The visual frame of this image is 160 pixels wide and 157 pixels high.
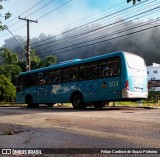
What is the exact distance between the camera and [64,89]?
21.3m

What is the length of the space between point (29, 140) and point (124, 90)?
34.1ft

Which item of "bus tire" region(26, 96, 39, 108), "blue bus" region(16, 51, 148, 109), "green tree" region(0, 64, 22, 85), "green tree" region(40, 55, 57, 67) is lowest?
"bus tire" region(26, 96, 39, 108)

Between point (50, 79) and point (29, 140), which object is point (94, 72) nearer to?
point (50, 79)

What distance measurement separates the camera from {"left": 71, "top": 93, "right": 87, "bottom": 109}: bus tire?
20156mm

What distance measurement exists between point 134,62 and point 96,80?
2.37 meters

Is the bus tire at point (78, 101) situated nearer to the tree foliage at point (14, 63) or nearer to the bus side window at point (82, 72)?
the bus side window at point (82, 72)

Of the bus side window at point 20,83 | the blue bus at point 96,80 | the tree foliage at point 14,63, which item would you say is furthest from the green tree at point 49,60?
the blue bus at point 96,80

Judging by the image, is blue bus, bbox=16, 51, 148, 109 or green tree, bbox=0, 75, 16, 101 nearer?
blue bus, bbox=16, 51, 148, 109

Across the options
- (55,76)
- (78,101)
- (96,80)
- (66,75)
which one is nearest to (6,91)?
(55,76)

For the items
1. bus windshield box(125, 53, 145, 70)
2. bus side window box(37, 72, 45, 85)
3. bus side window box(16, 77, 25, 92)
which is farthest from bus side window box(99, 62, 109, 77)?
bus side window box(16, 77, 25, 92)

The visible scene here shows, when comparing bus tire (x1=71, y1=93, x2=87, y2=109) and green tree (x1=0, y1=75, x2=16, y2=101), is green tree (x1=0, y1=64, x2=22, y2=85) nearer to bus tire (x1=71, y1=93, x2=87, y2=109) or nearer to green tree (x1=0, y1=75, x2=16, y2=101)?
green tree (x1=0, y1=75, x2=16, y2=101)

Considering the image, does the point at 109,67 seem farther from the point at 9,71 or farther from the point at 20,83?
the point at 9,71

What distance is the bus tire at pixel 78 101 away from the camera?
2016 cm

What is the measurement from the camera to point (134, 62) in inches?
724
